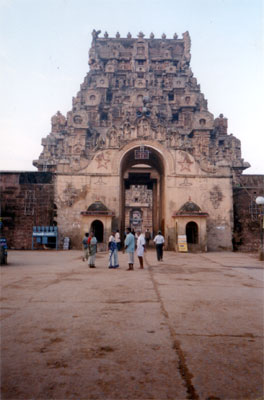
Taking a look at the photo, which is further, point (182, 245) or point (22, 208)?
point (22, 208)

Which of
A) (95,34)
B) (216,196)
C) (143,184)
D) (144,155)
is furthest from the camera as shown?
(95,34)

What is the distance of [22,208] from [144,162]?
34.7 feet

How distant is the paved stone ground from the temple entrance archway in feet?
56.8

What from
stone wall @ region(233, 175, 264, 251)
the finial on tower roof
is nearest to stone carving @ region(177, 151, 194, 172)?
stone wall @ region(233, 175, 264, 251)

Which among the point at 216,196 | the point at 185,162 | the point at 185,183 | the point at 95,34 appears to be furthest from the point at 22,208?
the point at 95,34

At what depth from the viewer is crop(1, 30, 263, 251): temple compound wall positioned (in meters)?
22.0

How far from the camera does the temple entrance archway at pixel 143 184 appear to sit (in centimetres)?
2354

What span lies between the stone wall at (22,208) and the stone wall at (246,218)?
46.5ft

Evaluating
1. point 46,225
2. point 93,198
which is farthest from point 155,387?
point 46,225

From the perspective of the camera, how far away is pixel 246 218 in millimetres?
23578

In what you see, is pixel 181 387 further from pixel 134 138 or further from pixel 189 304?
pixel 134 138

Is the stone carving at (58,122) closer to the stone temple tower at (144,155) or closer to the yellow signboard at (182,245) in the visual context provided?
the stone temple tower at (144,155)

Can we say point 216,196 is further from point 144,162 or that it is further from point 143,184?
point 143,184

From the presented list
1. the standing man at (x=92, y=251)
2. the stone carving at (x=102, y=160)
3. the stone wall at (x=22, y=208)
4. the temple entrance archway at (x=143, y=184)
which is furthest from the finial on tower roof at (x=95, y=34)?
the standing man at (x=92, y=251)
